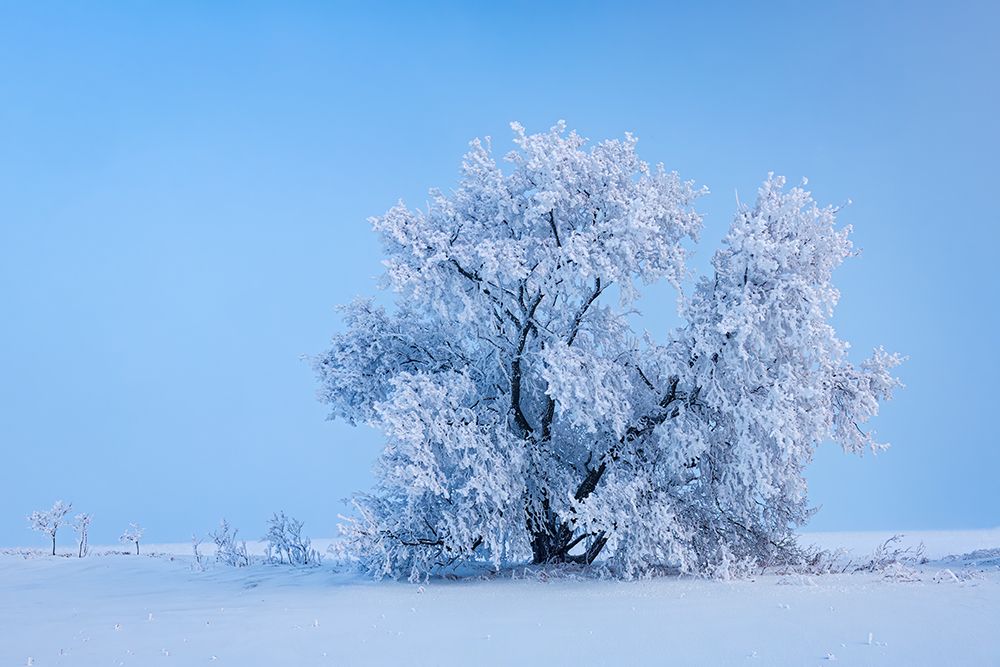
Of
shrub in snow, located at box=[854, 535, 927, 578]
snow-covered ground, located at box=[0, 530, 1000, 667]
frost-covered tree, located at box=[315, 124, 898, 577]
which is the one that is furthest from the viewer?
shrub in snow, located at box=[854, 535, 927, 578]

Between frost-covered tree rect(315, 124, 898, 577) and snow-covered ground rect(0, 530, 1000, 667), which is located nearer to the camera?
snow-covered ground rect(0, 530, 1000, 667)

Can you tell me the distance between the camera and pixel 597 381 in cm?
1358

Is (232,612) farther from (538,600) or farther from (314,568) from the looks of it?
(314,568)

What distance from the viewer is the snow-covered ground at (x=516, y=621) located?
736 centimetres

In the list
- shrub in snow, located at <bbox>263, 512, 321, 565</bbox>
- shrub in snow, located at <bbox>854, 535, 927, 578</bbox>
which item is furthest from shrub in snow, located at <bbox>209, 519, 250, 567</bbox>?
shrub in snow, located at <bbox>854, 535, 927, 578</bbox>

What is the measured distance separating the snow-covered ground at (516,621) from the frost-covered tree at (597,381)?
1.08m

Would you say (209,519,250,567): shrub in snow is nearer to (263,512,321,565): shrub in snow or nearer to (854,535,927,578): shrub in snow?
(263,512,321,565): shrub in snow

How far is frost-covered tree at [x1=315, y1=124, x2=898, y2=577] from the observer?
13.2m

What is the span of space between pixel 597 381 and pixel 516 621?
16.8ft

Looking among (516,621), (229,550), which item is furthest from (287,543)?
(516,621)

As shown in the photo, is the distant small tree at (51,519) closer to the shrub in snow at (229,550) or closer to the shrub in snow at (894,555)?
the shrub in snow at (229,550)

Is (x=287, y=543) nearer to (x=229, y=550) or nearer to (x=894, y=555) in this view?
(x=229, y=550)

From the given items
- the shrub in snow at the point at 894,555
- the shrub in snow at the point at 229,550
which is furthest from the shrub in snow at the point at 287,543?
the shrub in snow at the point at 894,555

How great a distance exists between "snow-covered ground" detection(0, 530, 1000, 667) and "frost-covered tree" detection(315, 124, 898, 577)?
1.08 m
